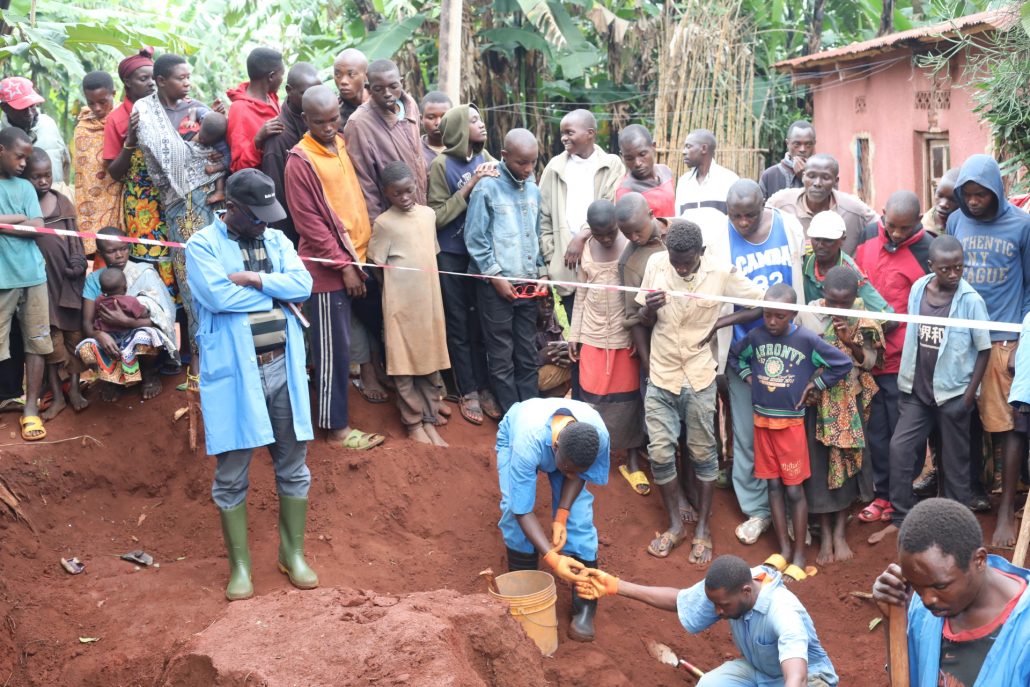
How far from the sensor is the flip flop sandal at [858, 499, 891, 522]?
6.36 m

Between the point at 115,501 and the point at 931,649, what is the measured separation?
16.0 feet

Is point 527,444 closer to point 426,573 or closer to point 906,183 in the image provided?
point 426,573

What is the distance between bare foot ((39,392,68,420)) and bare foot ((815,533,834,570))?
4.77 meters

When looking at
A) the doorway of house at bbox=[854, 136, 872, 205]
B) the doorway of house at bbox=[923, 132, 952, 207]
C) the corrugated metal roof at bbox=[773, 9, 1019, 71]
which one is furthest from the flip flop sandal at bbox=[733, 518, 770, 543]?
the doorway of house at bbox=[854, 136, 872, 205]

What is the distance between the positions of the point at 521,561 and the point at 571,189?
2.55 metres

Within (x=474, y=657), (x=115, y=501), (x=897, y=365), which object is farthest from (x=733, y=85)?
(x=474, y=657)

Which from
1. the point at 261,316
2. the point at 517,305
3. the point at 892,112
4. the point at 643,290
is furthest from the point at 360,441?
the point at 892,112

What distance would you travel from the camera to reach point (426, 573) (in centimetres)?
596

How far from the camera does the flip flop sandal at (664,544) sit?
6.34 metres

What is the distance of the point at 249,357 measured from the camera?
513 cm

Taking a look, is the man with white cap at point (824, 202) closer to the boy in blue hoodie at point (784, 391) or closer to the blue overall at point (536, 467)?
the boy in blue hoodie at point (784, 391)

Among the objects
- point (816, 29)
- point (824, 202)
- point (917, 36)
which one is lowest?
point (824, 202)

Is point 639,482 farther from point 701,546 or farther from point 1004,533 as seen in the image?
point 1004,533

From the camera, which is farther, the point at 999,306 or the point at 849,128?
the point at 849,128
